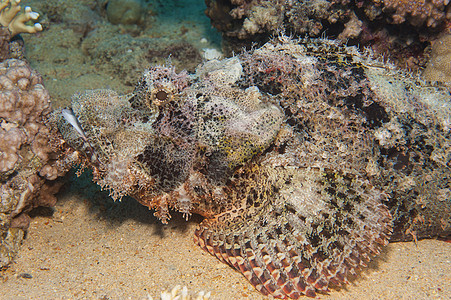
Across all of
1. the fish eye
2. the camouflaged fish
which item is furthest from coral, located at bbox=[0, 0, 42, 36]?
the fish eye

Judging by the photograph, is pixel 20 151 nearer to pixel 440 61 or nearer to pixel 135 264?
pixel 135 264

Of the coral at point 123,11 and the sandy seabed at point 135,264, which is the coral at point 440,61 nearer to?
the sandy seabed at point 135,264

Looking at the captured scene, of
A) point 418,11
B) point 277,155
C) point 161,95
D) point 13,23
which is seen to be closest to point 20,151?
point 161,95

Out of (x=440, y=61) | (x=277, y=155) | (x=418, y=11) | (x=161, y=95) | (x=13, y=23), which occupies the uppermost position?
(x=13, y=23)

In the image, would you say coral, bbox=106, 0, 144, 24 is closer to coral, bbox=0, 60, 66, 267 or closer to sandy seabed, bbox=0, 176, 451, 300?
coral, bbox=0, 60, 66, 267

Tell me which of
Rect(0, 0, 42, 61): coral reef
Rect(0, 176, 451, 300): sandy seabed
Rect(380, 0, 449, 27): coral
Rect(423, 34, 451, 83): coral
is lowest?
Rect(0, 176, 451, 300): sandy seabed

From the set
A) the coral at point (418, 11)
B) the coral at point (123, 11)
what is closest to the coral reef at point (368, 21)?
the coral at point (418, 11)
